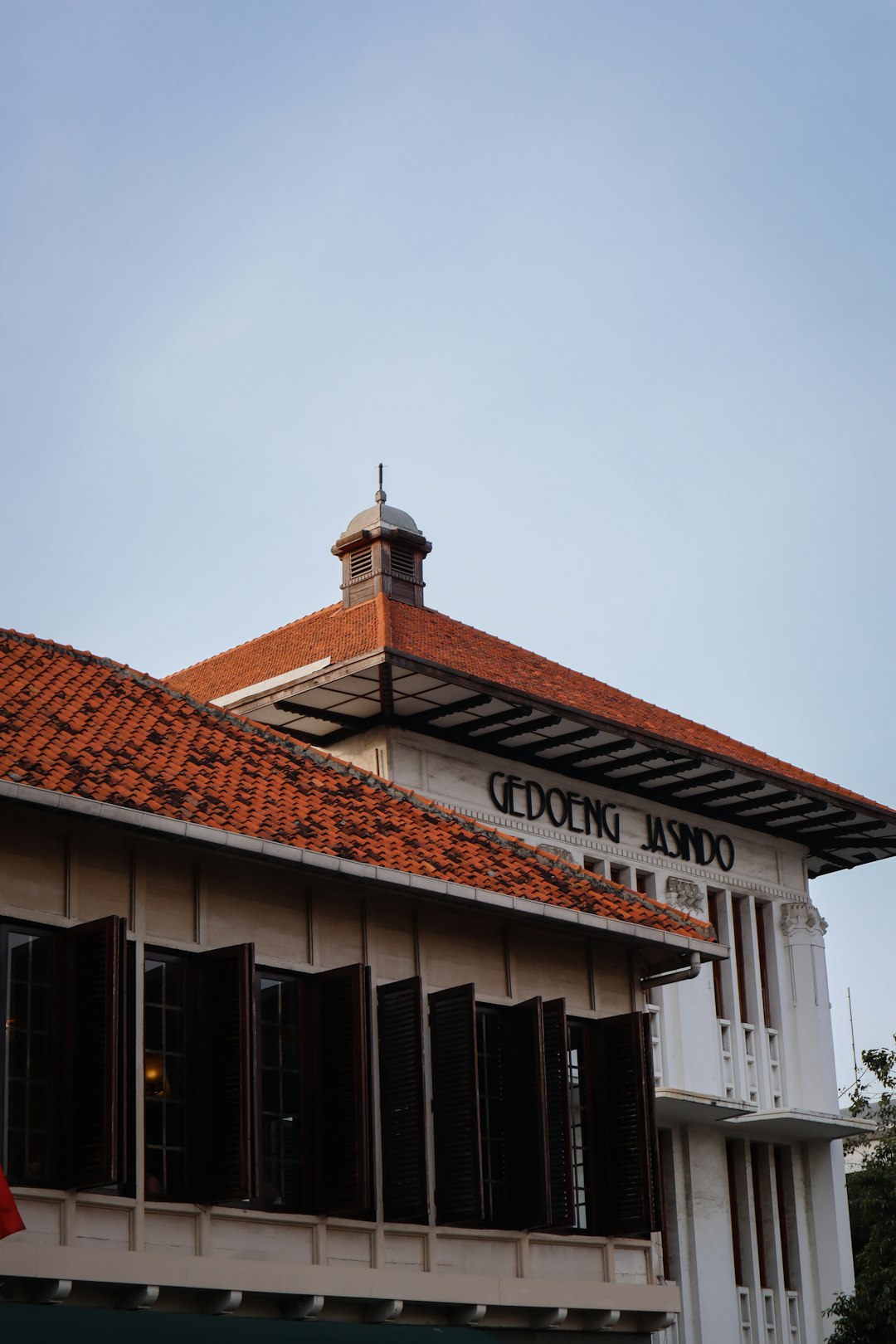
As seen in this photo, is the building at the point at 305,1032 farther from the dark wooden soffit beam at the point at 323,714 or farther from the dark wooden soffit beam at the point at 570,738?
the dark wooden soffit beam at the point at 570,738

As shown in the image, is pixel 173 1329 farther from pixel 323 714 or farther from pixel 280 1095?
pixel 323 714

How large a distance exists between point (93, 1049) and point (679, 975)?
726 cm

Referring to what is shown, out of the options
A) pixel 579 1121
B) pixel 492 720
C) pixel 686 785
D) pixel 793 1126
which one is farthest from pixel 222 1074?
pixel 793 1126

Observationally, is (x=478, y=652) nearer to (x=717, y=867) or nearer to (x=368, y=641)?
(x=368, y=641)

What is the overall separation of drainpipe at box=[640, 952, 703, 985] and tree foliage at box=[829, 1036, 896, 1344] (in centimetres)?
1116

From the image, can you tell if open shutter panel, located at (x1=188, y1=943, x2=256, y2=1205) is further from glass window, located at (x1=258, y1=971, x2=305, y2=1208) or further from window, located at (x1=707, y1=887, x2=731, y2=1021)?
window, located at (x1=707, y1=887, x2=731, y2=1021)

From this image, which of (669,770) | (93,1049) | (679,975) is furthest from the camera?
(669,770)

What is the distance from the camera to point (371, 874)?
16188 mm

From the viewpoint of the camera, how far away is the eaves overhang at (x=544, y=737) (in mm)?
24422

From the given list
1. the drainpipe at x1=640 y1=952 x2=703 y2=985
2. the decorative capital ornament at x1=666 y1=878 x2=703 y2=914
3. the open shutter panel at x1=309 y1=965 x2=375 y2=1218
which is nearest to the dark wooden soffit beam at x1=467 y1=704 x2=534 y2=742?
the decorative capital ornament at x1=666 y1=878 x2=703 y2=914

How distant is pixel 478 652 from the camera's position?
2766 cm

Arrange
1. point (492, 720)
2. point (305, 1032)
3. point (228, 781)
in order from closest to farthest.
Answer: point (305, 1032)
point (228, 781)
point (492, 720)

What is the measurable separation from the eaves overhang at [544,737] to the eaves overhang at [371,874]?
6106 millimetres

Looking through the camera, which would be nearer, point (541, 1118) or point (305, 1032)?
point (305, 1032)
